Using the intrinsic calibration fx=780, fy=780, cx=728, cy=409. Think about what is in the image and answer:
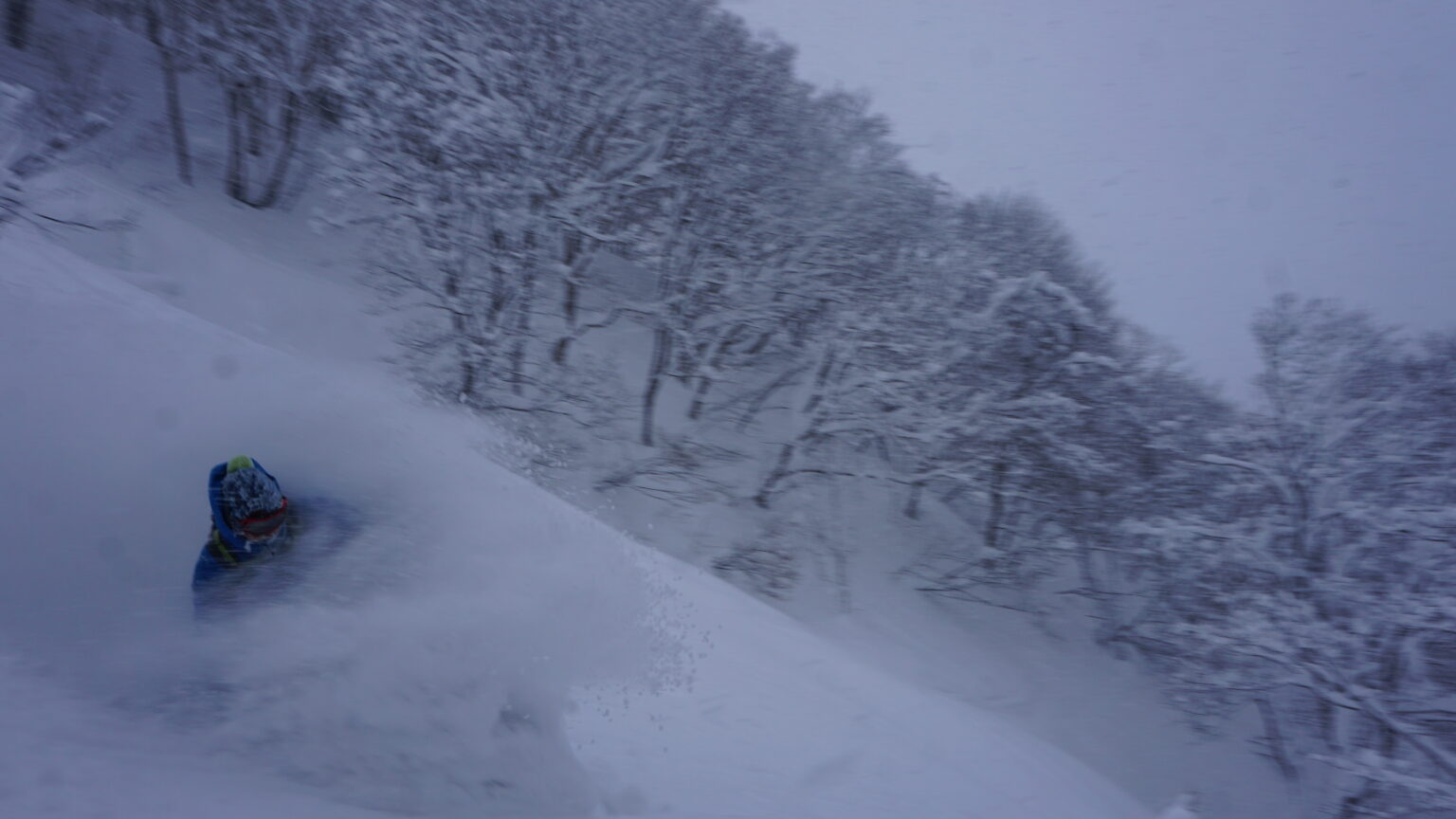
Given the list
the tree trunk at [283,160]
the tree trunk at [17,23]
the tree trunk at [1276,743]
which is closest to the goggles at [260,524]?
the tree trunk at [283,160]

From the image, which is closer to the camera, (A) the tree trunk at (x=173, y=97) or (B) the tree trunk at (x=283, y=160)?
(A) the tree trunk at (x=173, y=97)

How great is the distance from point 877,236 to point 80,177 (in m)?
12.6

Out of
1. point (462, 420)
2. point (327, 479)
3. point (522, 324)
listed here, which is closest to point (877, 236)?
point (522, 324)

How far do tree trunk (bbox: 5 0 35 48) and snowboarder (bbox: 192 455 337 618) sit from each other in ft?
52.6

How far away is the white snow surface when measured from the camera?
3.18 meters

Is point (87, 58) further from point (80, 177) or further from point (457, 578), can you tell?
point (457, 578)

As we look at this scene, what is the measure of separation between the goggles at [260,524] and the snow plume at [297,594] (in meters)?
0.35

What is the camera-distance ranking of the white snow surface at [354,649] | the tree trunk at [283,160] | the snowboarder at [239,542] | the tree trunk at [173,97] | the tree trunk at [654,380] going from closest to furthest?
1. the white snow surface at [354,649]
2. the snowboarder at [239,542]
3. the tree trunk at [173,97]
4. the tree trunk at [283,160]
5. the tree trunk at [654,380]

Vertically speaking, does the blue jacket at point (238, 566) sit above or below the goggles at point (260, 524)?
below

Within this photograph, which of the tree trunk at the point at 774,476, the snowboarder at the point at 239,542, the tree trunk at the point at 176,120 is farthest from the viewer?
the tree trunk at the point at 774,476

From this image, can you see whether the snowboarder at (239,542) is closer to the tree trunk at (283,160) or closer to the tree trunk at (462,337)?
the tree trunk at (462,337)

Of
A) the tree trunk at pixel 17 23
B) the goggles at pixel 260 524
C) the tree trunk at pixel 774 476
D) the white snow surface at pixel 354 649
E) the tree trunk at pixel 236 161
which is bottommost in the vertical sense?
the tree trunk at pixel 774 476

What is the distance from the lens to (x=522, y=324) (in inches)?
505

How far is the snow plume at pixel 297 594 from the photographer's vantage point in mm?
3332
